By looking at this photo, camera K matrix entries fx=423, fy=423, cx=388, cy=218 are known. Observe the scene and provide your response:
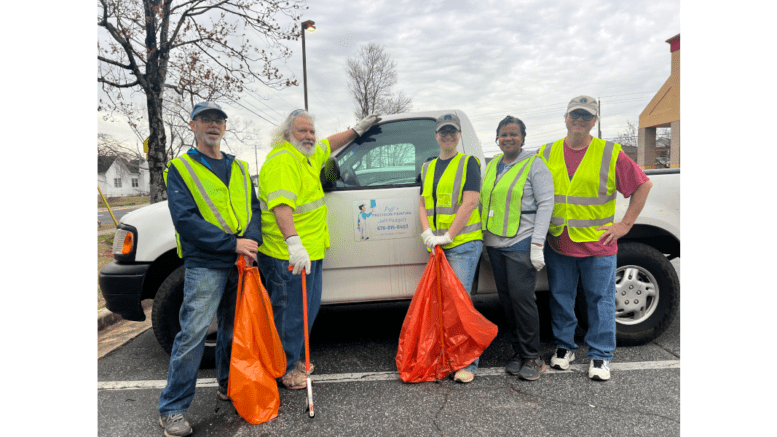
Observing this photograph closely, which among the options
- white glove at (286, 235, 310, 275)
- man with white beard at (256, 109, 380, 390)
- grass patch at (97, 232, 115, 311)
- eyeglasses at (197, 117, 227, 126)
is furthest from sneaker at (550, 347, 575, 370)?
grass patch at (97, 232, 115, 311)

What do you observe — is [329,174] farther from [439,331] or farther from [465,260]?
[439,331]

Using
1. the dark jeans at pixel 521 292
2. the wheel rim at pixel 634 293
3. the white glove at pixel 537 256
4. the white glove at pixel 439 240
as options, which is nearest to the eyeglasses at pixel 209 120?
the white glove at pixel 439 240

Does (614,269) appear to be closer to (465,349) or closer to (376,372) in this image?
(465,349)

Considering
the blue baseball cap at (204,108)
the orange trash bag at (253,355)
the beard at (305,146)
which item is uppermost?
the blue baseball cap at (204,108)

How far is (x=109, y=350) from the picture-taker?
3.87 meters

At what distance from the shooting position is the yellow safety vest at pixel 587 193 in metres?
2.93

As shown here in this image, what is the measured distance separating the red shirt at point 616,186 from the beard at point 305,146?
181 cm

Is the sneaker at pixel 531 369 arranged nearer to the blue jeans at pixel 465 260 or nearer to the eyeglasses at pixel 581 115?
the blue jeans at pixel 465 260

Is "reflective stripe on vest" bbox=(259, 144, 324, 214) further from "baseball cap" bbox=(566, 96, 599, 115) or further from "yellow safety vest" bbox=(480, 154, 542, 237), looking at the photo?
"baseball cap" bbox=(566, 96, 599, 115)

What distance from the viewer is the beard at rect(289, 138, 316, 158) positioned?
2885 millimetres

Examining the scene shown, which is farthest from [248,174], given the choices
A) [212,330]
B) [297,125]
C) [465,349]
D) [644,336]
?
[644,336]

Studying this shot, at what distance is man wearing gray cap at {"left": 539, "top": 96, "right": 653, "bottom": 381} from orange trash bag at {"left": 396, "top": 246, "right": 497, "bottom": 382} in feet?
2.37

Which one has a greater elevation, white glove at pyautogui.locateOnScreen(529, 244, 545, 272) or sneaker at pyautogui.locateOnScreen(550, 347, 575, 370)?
white glove at pyautogui.locateOnScreen(529, 244, 545, 272)

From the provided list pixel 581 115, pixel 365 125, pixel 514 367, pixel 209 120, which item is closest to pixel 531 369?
pixel 514 367
